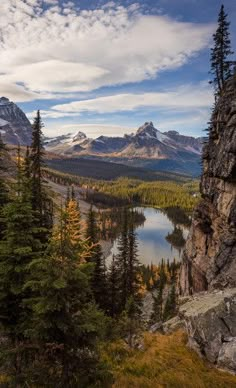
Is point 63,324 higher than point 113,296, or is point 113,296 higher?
point 63,324

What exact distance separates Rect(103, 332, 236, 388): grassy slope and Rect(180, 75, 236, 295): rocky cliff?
13.8 metres

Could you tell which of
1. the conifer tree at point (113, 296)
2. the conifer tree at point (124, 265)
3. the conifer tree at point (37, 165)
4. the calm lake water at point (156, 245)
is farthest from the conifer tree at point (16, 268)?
the calm lake water at point (156, 245)

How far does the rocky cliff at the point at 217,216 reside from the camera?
107ft

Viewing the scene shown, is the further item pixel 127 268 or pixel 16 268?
pixel 127 268

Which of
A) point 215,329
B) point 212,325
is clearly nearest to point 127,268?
point 212,325

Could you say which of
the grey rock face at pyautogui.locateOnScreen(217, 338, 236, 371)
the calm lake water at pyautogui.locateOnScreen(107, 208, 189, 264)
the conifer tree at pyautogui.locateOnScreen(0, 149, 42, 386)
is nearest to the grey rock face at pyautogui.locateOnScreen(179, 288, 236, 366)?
the grey rock face at pyautogui.locateOnScreen(217, 338, 236, 371)

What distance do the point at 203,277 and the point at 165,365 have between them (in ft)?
96.1

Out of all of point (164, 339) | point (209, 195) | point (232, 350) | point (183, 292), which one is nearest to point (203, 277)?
point (183, 292)

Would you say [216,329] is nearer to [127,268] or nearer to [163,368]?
[163,368]

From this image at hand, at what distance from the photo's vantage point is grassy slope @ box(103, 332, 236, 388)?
11.8 meters

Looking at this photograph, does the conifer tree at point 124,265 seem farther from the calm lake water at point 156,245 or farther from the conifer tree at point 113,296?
the calm lake water at point 156,245

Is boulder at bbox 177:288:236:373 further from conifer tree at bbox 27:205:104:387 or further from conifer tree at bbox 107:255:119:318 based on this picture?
conifer tree at bbox 107:255:119:318

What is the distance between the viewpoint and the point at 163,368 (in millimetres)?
13352

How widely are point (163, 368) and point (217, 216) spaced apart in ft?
94.3
